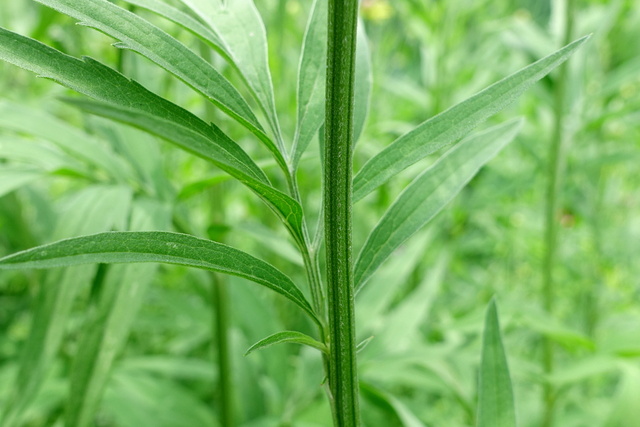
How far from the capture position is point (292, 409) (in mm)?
623

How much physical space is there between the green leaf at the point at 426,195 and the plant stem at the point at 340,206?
1.5 inches

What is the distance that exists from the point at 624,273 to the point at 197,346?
2.69 ft

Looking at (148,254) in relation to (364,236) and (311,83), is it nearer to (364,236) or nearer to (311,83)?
(311,83)

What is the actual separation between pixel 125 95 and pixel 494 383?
0.21 m

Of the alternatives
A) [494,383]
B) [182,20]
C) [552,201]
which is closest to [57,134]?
[182,20]

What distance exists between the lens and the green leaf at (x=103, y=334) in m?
0.43

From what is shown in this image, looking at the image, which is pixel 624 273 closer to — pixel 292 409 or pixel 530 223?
pixel 530 223

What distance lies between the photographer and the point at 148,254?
0.23m

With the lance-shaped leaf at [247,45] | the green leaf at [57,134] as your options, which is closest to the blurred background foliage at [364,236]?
the green leaf at [57,134]

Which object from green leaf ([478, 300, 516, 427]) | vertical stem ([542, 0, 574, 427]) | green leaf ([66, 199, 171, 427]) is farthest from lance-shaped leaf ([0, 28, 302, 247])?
vertical stem ([542, 0, 574, 427])

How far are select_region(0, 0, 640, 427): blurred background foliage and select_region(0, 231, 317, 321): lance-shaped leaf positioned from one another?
0.57 ft

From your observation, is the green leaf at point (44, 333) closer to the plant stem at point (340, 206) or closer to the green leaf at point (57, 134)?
the green leaf at point (57, 134)

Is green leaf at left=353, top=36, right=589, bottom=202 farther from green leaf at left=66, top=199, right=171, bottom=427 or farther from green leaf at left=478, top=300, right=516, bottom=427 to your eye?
green leaf at left=66, top=199, right=171, bottom=427

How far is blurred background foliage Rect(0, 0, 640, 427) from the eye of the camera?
1.75ft
